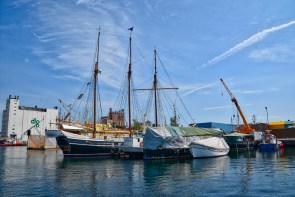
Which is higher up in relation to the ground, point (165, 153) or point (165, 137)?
point (165, 137)

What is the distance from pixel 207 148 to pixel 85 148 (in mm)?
29600

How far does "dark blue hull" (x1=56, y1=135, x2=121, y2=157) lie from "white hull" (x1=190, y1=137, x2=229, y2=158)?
2140 centimetres


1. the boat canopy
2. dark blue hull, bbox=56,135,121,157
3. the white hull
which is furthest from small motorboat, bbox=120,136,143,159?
the white hull

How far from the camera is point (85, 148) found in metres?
76.2

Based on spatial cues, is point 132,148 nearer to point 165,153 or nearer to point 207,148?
point 165,153

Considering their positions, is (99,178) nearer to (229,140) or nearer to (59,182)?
(59,182)

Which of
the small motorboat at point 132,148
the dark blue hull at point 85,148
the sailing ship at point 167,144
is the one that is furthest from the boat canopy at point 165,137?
the dark blue hull at point 85,148

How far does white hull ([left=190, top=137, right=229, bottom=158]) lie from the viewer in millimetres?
68500

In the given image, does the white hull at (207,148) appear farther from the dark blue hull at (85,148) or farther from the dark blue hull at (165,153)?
the dark blue hull at (85,148)

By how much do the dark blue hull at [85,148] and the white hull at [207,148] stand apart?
70.2ft

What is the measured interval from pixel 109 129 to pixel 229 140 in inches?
1634

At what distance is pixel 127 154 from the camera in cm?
7475

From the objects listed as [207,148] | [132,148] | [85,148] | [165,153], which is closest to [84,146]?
[85,148]

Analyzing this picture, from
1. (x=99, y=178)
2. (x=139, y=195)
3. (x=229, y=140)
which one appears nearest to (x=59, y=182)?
(x=99, y=178)
